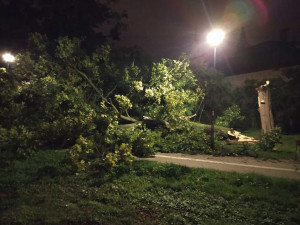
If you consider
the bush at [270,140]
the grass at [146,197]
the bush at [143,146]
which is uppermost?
the bush at [270,140]

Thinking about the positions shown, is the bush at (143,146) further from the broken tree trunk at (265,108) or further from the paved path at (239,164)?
the broken tree trunk at (265,108)

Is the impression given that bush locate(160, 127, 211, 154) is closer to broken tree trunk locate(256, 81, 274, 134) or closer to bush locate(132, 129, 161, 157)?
bush locate(132, 129, 161, 157)

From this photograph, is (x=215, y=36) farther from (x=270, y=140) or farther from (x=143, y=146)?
(x=143, y=146)

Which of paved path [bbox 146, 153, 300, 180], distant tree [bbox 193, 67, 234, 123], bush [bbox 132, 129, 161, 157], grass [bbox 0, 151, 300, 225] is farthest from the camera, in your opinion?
distant tree [bbox 193, 67, 234, 123]

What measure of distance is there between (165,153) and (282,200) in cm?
443

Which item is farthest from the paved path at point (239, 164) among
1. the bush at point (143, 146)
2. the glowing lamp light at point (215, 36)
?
the glowing lamp light at point (215, 36)

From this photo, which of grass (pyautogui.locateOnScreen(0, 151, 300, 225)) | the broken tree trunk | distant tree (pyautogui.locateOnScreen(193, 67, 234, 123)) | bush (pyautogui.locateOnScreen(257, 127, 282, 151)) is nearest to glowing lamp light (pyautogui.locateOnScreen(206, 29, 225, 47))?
the broken tree trunk

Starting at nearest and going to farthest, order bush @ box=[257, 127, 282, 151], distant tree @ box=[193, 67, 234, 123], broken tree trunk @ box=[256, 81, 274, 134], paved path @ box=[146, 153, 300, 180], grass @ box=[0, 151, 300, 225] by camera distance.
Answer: grass @ box=[0, 151, 300, 225]
paved path @ box=[146, 153, 300, 180]
bush @ box=[257, 127, 282, 151]
broken tree trunk @ box=[256, 81, 274, 134]
distant tree @ box=[193, 67, 234, 123]

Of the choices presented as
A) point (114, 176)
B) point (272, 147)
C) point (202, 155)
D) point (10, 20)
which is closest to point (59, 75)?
point (114, 176)

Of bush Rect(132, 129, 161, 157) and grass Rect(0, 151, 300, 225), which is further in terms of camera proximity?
bush Rect(132, 129, 161, 157)

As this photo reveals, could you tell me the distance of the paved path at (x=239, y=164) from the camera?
663cm

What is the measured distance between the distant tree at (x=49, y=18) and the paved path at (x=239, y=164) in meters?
12.0

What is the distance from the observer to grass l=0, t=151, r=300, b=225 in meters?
4.49

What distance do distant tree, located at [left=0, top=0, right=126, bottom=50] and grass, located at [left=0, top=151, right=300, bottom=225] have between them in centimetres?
1287
